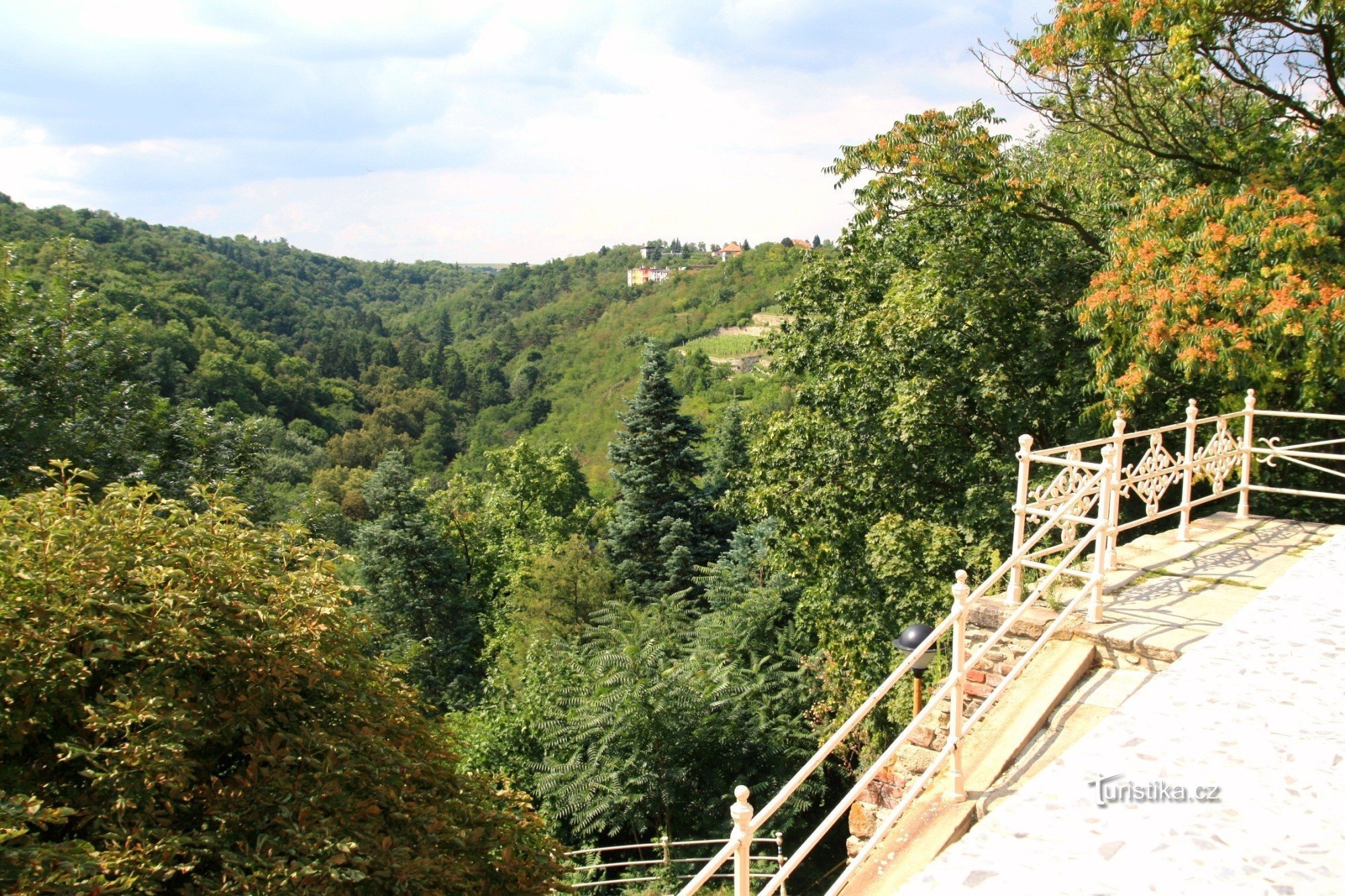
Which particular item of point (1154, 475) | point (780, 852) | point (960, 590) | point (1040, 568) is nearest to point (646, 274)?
point (780, 852)

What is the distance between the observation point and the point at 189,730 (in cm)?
436

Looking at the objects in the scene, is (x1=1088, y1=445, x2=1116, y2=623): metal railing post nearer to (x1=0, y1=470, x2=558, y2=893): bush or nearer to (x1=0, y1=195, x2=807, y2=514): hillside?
(x1=0, y1=470, x2=558, y2=893): bush

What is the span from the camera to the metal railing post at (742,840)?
260cm

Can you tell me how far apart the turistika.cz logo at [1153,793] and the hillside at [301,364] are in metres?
11.4

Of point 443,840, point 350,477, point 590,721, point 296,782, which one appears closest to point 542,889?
point 443,840

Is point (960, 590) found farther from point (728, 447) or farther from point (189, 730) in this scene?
point (728, 447)

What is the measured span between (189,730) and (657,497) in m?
24.5

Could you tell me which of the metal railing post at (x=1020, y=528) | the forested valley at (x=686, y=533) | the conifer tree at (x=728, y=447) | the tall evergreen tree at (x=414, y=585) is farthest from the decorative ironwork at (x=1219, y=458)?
the conifer tree at (x=728, y=447)

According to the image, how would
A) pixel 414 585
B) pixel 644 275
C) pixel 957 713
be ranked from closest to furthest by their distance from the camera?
pixel 957 713 < pixel 414 585 < pixel 644 275

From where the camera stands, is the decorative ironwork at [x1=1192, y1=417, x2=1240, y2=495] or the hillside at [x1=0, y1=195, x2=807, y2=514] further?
the hillside at [x1=0, y1=195, x2=807, y2=514]

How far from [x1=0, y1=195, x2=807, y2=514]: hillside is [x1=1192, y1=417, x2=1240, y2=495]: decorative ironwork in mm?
8763

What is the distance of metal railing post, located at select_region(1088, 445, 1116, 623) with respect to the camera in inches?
203

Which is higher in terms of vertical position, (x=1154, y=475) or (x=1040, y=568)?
(x=1154, y=475)

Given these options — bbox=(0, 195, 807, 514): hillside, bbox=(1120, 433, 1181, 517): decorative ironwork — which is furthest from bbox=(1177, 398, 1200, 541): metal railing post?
bbox=(0, 195, 807, 514): hillside
